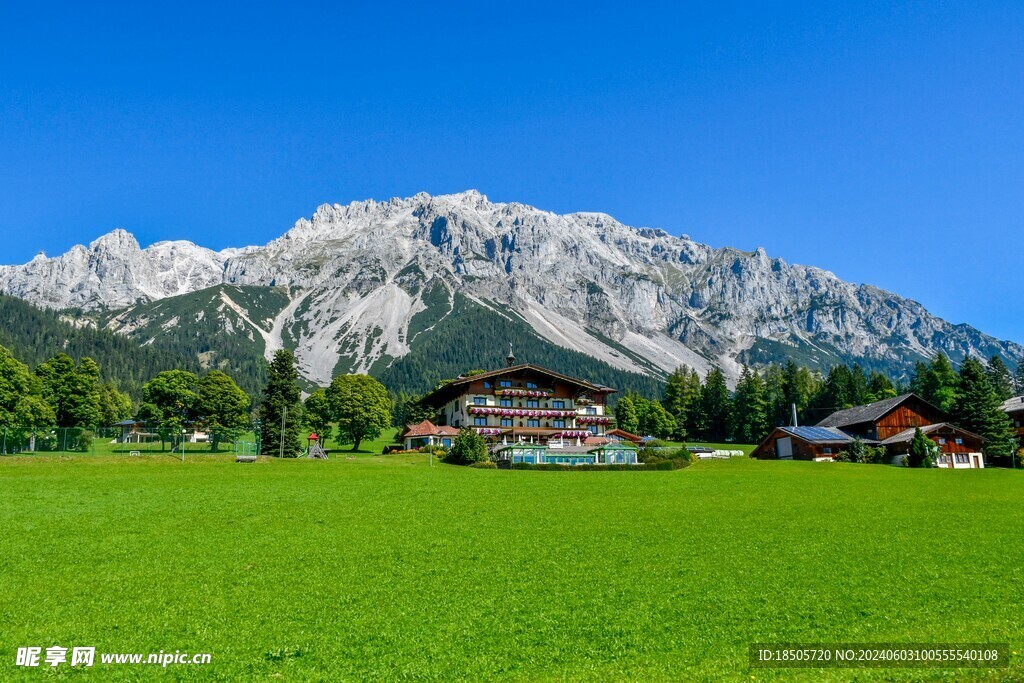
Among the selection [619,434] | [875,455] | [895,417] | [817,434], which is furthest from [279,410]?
[895,417]

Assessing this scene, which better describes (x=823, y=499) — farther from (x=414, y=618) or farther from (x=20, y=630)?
(x=20, y=630)

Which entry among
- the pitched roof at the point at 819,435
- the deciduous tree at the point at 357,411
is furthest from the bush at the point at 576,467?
the deciduous tree at the point at 357,411

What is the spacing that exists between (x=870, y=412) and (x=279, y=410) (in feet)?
284

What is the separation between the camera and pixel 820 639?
15.7m

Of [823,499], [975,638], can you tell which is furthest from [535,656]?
[823,499]

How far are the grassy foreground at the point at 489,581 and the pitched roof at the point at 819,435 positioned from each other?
50.3 metres

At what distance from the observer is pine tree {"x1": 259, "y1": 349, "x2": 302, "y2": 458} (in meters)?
84.6

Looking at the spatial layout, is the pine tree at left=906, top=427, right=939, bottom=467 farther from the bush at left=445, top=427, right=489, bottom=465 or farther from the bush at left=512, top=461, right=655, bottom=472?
the bush at left=445, top=427, right=489, bottom=465

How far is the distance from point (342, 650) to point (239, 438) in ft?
231

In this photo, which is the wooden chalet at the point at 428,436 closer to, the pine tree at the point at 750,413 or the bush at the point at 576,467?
the bush at the point at 576,467

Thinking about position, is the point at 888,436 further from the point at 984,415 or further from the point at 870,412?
the point at 984,415

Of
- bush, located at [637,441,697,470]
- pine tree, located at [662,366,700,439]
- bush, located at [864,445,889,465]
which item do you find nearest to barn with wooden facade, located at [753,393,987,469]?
bush, located at [864,445,889,465]

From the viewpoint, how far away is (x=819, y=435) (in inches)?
3521

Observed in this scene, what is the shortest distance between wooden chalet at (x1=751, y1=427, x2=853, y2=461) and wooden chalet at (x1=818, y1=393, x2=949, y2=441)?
6439mm
